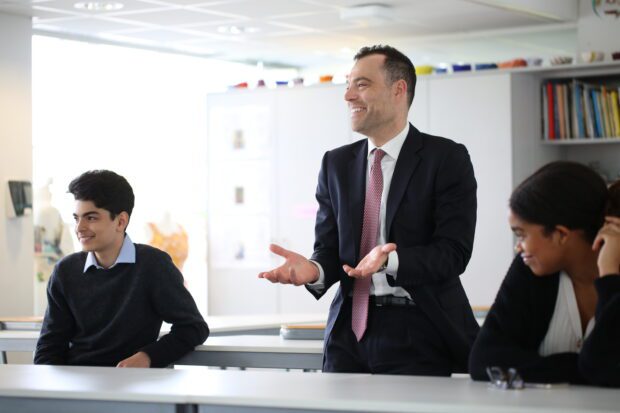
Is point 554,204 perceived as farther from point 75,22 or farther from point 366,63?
point 75,22

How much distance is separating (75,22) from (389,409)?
17.6ft

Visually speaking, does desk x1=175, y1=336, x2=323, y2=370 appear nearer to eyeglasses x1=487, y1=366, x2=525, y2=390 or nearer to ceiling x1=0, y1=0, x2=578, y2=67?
eyeglasses x1=487, y1=366, x2=525, y2=390

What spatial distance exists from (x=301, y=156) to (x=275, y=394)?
584 cm

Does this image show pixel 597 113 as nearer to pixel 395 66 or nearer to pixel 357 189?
pixel 395 66

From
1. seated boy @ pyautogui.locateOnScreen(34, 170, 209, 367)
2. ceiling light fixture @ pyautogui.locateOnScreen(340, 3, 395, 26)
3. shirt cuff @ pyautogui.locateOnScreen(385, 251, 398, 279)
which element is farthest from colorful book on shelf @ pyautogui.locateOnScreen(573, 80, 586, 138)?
shirt cuff @ pyautogui.locateOnScreen(385, 251, 398, 279)

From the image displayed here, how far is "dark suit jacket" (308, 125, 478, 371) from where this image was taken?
3102mm

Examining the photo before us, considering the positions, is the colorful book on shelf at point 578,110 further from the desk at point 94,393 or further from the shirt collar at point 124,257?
the desk at point 94,393

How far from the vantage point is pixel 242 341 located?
4.36 m

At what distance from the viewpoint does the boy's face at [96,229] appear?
3.90 meters

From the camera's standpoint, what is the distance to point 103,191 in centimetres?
397

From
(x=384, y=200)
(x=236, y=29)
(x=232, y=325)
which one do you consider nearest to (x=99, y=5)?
(x=236, y=29)

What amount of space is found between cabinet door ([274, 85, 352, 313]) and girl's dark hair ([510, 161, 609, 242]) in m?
5.43

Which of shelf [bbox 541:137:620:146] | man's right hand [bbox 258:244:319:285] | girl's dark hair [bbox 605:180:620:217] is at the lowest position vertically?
man's right hand [bbox 258:244:319:285]

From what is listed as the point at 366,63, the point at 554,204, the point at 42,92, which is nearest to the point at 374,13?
the point at 42,92
